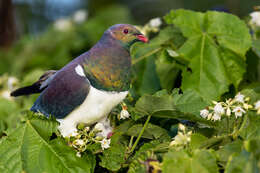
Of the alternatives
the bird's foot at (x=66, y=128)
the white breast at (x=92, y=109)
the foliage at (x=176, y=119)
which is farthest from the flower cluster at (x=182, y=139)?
the bird's foot at (x=66, y=128)

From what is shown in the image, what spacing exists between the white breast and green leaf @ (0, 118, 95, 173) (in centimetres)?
13

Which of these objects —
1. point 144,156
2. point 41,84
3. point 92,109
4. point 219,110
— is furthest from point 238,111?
point 41,84

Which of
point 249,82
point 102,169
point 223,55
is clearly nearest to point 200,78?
point 223,55

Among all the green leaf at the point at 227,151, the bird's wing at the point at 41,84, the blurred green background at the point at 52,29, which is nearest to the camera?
the green leaf at the point at 227,151

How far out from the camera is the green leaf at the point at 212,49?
1.79m

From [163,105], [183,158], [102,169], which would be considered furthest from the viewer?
[102,169]

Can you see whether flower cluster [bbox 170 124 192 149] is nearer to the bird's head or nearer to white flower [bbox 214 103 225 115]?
white flower [bbox 214 103 225 115]

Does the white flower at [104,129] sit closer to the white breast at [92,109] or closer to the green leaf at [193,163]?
the white breast at [92,109]

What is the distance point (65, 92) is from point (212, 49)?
2.28ft

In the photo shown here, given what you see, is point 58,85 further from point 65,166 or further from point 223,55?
point 223,55

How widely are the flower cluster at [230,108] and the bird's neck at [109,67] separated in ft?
1.07

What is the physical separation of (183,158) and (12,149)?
1.93 feet

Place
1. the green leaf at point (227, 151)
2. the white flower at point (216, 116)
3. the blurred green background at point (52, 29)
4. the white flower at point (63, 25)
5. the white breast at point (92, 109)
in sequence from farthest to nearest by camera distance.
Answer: the white flower at point (63, 25) → the blurred green background at point (52, 29) → the white breast at point (92, 109) → the white flower at point (216, 116) → the green leaf at point (227, 151)

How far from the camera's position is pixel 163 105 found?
1.33 m
